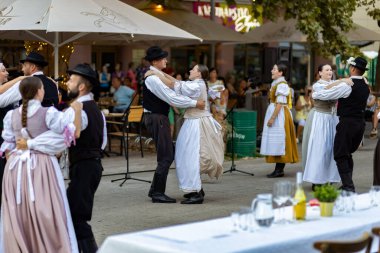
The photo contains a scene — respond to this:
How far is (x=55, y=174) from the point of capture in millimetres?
7656

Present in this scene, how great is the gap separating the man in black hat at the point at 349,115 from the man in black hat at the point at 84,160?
15.5 ft

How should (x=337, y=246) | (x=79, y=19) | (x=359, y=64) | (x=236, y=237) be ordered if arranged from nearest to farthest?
(x=337, y=246)
(x=236, y=237)
(x=359, y=64)
(x=79, y=19)

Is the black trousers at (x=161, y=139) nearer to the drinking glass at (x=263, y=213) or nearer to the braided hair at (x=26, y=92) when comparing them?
the braided hair at (x=26, y=92)

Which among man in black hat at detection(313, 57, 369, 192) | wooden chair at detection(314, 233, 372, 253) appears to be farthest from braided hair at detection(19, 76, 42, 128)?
man in black hat at detection(313, 57, 369, 192)

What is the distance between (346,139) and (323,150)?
0.59 metres

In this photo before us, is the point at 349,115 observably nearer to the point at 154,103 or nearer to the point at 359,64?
the point at 359,64

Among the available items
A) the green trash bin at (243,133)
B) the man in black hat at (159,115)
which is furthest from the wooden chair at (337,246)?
the green trash bin at (243,133)

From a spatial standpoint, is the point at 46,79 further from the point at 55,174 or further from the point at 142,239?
the point at 142,239

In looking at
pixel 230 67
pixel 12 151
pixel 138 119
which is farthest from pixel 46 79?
Result: pixel 230 67

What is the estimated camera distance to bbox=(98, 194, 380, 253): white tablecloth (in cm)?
552

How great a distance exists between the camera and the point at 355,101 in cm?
1198

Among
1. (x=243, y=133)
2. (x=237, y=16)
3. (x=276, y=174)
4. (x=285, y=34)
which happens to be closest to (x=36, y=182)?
(x=276, y=174)

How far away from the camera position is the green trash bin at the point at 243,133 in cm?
1658

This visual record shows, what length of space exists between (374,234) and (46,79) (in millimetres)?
4545
